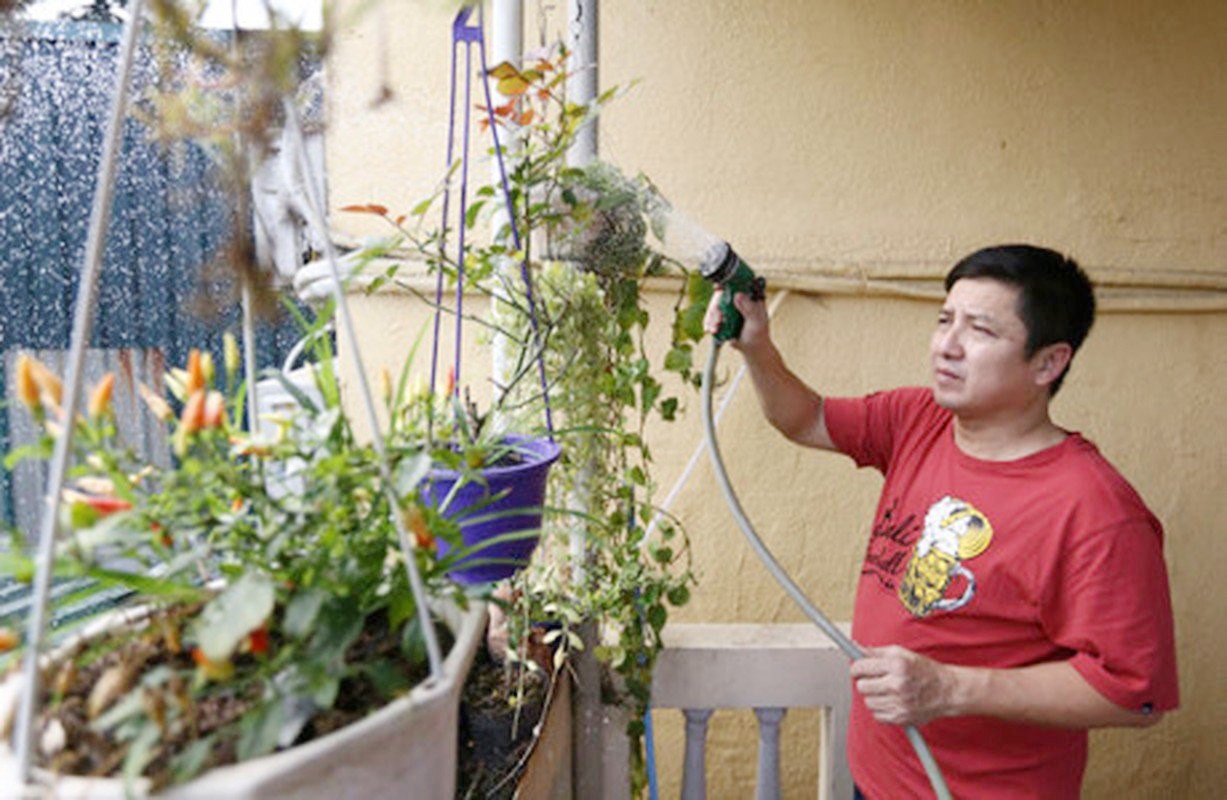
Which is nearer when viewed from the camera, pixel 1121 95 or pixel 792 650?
pixel 792 650

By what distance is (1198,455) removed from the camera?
2.13 meters

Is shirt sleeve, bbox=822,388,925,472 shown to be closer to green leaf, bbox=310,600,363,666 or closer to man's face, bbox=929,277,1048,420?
man's face, bbox=929,277,1048,420

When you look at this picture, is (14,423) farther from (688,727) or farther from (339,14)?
(339,14)

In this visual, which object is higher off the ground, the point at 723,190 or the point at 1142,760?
the point at 723,190

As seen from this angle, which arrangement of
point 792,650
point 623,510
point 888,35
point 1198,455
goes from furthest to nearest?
point 1198,455 → point 888,35 → point 792,650 → point 623,510

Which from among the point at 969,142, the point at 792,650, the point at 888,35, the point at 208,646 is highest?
the point at 888,35

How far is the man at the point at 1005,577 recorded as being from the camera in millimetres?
1119

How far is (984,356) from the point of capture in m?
1.25

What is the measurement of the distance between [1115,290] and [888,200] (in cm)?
57

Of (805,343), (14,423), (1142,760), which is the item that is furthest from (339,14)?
(1142,760)

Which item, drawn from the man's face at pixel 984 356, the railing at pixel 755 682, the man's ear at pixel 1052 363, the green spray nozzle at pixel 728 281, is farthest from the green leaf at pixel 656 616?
the man's ear at pixel 1052 363

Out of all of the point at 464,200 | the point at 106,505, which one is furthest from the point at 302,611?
the point at 464,200

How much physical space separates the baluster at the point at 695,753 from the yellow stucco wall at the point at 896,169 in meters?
0.52

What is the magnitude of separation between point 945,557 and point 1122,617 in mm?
234
